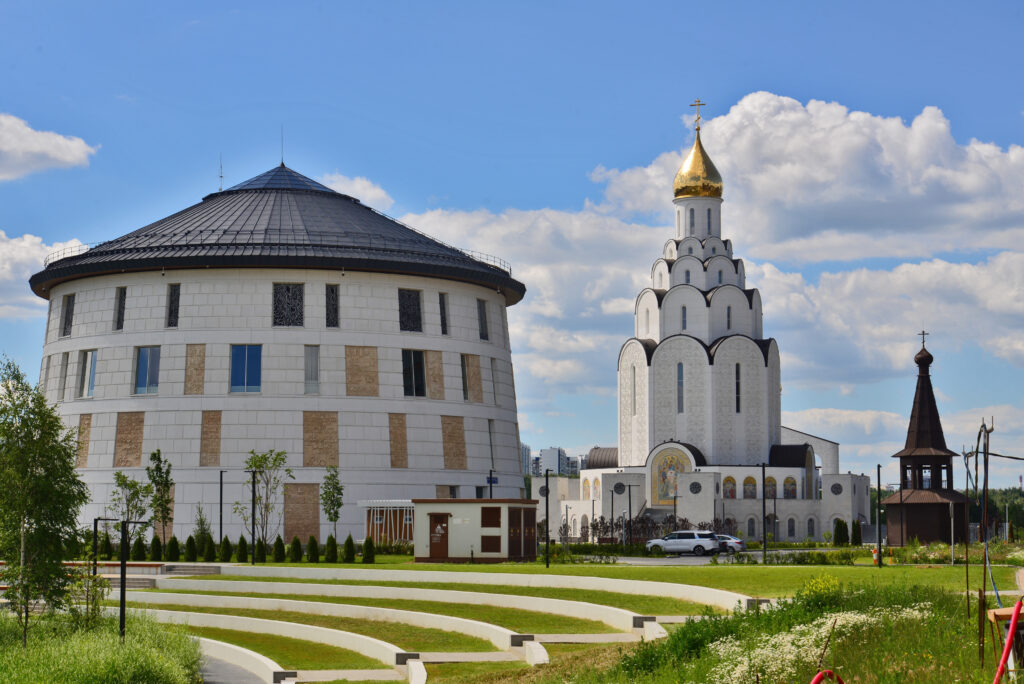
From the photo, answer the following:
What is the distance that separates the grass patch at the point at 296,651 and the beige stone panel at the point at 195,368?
29.8m

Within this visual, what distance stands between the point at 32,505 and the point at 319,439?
115ft

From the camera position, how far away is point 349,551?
48.9m

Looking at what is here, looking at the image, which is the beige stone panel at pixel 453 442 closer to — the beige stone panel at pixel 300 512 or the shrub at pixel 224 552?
the beige stone panel at pixel 300 512

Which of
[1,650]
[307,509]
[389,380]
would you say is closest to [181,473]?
[307,509]

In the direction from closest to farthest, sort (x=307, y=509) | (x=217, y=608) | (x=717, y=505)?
(x=217, y=608), (x=307, y=509), (x=717, y=505)

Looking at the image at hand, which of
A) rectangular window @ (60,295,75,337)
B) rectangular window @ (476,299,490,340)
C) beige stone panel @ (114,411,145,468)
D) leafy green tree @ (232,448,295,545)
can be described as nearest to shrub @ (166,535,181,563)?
leafy green tree @ (232,448,295,545)

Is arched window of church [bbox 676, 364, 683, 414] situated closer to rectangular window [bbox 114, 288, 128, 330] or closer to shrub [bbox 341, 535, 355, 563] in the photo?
rectangular window [bbox 114, 288, 128, 330]

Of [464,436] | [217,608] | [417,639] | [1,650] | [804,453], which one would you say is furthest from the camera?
[804,453]

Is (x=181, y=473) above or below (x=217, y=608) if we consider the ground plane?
above

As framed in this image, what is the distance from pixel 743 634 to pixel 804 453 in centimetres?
6746

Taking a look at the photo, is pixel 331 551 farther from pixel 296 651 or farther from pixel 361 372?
pixel 296 651

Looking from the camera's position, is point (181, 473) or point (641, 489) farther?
point (641, 489)

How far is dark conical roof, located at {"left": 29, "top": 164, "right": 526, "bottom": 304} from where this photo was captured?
6084cm

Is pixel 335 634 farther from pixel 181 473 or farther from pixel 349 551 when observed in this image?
pixel 181 473
